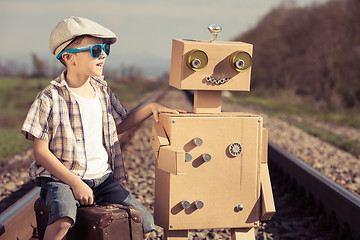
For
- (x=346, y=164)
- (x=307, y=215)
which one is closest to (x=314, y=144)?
(x=346, y=164)

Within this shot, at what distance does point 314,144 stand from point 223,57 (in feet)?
18.6

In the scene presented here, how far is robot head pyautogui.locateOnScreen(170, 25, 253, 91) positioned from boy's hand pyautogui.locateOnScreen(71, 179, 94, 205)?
798 mm

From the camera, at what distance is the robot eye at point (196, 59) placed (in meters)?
2.74

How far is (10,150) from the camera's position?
7.10 metres

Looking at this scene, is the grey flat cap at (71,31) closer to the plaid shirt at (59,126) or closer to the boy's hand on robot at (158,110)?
the plaid shirt at (59,126)

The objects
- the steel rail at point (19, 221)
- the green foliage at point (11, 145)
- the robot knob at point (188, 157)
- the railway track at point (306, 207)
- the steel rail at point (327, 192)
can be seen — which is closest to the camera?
the robot knob at point (188, 157)

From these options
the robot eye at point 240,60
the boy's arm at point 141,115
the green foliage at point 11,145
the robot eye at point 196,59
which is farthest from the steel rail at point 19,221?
the green foliage at point 11,145

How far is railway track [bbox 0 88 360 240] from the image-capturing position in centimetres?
319

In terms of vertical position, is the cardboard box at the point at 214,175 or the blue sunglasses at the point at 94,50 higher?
the blue sunglasses at the point at 94,50

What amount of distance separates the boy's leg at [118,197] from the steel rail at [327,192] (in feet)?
5.57

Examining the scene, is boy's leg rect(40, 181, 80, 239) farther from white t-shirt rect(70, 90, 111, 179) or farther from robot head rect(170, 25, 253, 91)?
robot head rect(170, 25, 253, 91)

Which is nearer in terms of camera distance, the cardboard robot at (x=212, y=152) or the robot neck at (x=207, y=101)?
the cardboard robot at (x=212, y=152)

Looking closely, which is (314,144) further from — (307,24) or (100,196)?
(307,24)

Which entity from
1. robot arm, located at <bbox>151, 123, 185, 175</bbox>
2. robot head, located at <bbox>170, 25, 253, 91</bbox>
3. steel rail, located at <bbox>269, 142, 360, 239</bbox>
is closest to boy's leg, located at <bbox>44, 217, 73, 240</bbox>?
robot arm, located at <bbox>151, 123, 185, 175</bbox>
